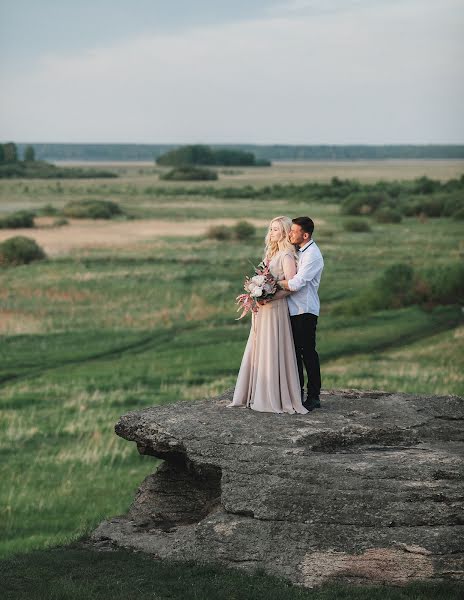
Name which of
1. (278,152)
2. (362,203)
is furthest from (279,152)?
(362,203)

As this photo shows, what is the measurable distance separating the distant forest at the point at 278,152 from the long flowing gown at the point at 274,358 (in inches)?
1659

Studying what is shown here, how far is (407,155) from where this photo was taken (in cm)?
6397

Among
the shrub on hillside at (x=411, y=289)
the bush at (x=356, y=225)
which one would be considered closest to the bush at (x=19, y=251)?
the bush at (x=356, y=225)

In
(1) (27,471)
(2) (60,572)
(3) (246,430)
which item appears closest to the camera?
(2) (60,572)

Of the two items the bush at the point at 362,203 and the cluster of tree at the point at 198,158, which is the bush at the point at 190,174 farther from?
the bush at the point at 362,203

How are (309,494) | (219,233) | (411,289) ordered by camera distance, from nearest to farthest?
1. (309,494)
2. (411,289)
3. (219,233)

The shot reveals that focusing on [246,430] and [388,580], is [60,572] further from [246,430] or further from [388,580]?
[388,580]

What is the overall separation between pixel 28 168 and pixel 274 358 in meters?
39.3

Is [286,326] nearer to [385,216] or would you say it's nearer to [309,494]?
[309,494]

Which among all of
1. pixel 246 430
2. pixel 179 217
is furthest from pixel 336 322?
pixel 246 430

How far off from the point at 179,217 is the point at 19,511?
84.0 ft

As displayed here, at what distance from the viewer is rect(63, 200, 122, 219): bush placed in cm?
5006

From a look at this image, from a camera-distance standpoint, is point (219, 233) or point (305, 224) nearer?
point (305, 224)

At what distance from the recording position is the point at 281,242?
1584 centimetres
